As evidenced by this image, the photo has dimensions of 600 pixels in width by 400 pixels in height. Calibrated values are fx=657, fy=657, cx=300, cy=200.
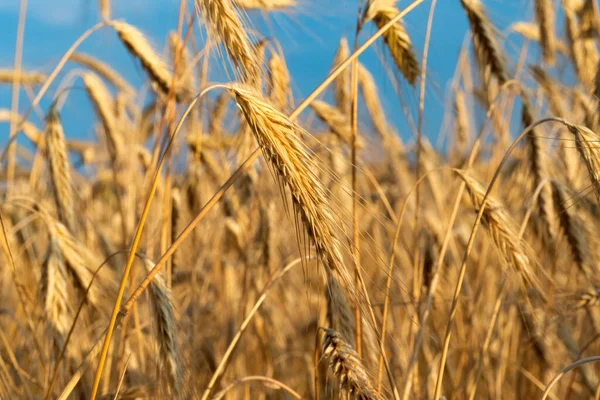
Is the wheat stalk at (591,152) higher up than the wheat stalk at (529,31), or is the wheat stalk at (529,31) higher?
the wheat stalk at (529,31)

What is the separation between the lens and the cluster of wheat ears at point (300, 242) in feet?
3.77

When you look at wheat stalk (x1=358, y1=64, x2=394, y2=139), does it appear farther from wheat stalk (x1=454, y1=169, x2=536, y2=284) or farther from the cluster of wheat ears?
wheat stalk (x1=454, y1=169, x2=536, y2=284)

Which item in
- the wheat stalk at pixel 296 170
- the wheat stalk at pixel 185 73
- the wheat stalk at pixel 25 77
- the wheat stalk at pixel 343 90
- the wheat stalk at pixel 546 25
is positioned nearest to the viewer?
the wheat stalk at pixel 296 170

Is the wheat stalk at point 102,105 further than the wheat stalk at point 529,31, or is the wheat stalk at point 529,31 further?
the wheat stalk at point 529,31

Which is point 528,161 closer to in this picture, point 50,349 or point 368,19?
point 368,19

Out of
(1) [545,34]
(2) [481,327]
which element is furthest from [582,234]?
(1) [545,34]

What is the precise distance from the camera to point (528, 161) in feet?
6.75

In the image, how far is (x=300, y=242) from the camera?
1.20m

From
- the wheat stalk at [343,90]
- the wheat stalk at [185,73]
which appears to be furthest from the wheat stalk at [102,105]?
the wheat stalk at [343,90]

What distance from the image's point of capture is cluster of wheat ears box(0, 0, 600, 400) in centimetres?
115

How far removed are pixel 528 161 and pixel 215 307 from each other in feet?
5.45

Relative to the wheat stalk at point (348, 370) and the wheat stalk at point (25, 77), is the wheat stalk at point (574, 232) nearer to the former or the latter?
the wheat stalk at point (348, 370)

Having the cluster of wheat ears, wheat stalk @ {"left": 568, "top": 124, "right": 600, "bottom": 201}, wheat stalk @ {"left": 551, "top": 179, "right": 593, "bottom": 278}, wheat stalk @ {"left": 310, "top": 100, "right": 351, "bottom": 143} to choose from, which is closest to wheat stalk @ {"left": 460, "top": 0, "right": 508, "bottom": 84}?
the cluster of wheat ears

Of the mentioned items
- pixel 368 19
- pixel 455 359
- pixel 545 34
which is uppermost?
pixel 545 34
